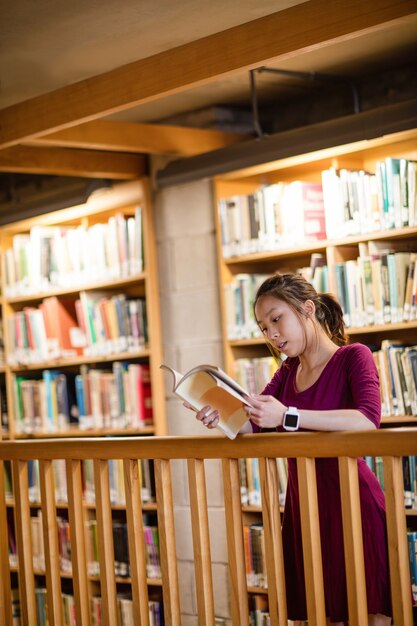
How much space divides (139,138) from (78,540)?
2.13 m

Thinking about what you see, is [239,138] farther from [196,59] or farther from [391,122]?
[196,59]

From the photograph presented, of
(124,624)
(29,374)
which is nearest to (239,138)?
(29,374)

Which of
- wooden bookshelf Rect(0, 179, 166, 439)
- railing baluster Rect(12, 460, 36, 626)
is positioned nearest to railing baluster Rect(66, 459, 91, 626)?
railing baluster Rect(12, 460, 36, 626)

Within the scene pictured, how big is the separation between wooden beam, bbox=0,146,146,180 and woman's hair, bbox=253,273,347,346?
223cm

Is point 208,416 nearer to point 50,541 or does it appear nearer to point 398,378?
point 50,541

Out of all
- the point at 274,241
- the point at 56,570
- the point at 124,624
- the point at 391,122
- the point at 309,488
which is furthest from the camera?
the point at 124,624

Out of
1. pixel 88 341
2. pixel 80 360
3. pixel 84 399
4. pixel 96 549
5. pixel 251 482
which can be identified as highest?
pixel 88 341

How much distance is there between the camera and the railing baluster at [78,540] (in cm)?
319

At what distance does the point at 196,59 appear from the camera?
11.0ft

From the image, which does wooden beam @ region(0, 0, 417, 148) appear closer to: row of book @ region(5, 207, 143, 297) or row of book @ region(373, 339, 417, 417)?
row of book @ region(5, 207, 143, 297)

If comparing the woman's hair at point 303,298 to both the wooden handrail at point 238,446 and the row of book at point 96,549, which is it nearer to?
the wooden handrail at point 238,446

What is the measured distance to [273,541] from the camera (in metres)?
2.64

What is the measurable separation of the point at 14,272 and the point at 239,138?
1676 millimetres

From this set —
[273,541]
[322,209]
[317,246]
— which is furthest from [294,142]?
[273,541]
